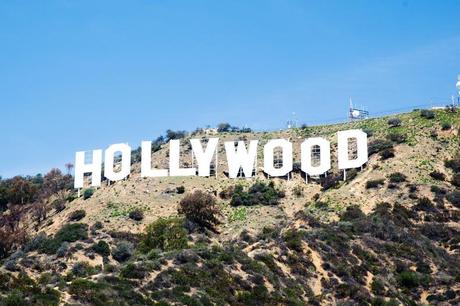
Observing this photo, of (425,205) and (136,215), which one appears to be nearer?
(425,205)

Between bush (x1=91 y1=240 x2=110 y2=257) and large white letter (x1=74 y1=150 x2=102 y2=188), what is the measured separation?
22.2 metres

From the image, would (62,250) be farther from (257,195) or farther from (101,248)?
(257,195)

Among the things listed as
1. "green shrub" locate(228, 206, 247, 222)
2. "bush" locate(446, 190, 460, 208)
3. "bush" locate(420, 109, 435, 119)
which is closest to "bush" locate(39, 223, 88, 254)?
"green shrub" locate(228, 206, 247, 222)

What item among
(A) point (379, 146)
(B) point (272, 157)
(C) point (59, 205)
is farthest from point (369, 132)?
(C) point (59, 205)

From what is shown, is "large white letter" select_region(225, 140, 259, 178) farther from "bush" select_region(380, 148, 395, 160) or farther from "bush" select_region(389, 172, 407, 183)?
"bush" select_region(389, 172, 407, 183)

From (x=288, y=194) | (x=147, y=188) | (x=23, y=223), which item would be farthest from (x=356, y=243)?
(x=23, y=223)

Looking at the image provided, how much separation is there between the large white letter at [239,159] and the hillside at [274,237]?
163cm

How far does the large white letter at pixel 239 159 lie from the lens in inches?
3691

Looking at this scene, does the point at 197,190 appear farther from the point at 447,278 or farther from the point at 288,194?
the point at 447,278

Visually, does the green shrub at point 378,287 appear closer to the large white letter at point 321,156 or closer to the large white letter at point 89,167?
the large white letter at point 321,156

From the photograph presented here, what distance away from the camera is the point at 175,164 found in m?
94.6

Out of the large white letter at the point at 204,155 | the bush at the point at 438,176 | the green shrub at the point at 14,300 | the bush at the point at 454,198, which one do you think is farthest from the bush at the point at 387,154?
the green shrub at the point at 14,300

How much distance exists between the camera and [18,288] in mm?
43000

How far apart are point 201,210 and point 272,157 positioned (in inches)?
587
